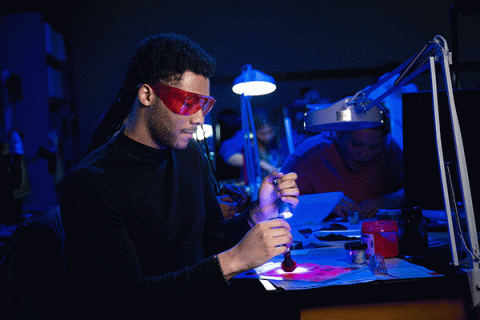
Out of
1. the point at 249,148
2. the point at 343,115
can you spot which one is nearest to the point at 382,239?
the point at 343,115

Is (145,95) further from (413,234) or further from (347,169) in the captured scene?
(347,169)

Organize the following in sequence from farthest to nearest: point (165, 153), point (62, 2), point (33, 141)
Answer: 1. point (62, 2)
2. point (33, 141)
3. point (165, 153)

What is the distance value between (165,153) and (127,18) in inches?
188

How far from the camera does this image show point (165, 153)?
1.26m

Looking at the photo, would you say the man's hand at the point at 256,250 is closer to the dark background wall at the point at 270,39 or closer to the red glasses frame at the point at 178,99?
the red glasses frame at the point at 178,99

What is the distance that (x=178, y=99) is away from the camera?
1105 millimetres

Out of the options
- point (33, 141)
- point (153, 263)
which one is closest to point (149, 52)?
point (153, 263)

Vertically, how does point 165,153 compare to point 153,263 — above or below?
above

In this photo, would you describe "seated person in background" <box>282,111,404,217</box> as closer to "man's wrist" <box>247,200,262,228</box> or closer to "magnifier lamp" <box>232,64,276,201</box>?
"magnifier lamp" <box>232,64,276,201</box>

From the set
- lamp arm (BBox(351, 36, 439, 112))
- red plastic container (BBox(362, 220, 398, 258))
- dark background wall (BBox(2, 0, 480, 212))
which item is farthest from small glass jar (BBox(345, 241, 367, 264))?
dark background wall (BBox(2, 0, 480, 212))

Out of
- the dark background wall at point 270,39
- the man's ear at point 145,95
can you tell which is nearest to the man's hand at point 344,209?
the man's ear at point 145,95

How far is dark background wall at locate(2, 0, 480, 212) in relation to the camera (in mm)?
5207

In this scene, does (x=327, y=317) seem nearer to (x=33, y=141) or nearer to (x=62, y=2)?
(x=33, y=141)

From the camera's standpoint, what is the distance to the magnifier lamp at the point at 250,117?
2174mm
